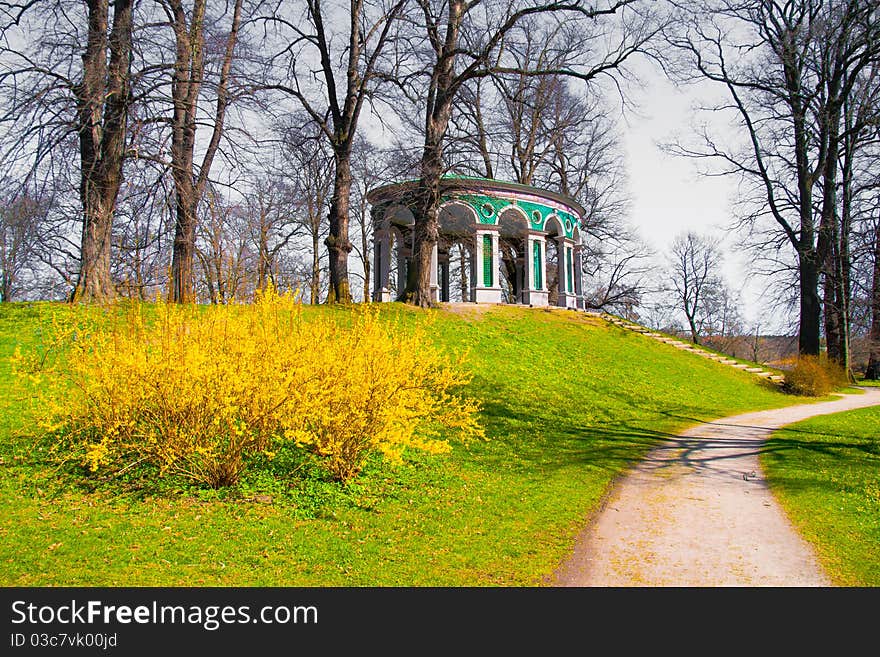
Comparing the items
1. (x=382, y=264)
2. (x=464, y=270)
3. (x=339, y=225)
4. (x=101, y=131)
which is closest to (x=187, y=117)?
(x=101, y=131)

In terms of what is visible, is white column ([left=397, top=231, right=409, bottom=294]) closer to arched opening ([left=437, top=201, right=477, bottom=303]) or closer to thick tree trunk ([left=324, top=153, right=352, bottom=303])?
arched opening ([left=437, top=201, right=477, bottom=303])

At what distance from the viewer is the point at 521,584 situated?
4902 mm

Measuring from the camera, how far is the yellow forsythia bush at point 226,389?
6359mm

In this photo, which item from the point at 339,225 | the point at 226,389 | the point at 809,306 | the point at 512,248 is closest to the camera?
the point at 226,389

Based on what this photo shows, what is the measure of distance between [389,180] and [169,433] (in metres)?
13.6

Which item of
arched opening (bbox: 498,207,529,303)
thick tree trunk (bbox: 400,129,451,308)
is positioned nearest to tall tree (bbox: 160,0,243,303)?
thick tree trunk (bbox: 400,129,451,308)

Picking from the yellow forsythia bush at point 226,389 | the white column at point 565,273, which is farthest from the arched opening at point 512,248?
the yellow forsythia bush at point 226,389

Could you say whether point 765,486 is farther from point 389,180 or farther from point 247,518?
point 389,180

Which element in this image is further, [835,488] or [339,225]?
[339,225]

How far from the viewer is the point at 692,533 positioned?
6.29 metres

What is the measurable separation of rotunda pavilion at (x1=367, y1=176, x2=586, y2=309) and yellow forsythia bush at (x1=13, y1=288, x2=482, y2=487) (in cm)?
1272

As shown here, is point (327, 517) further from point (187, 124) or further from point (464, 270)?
point (464, 270)

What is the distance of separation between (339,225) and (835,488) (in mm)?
14123

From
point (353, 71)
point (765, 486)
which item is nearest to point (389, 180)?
point (353, 71)
